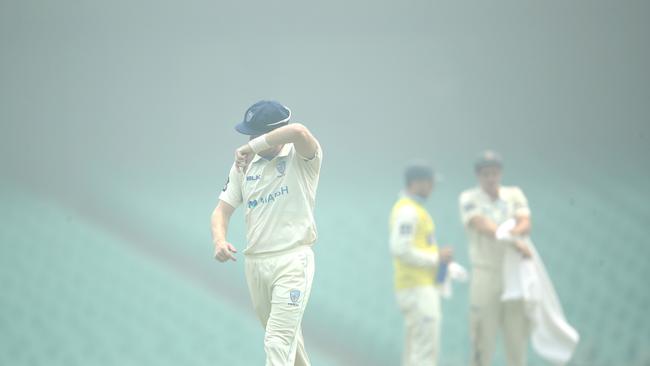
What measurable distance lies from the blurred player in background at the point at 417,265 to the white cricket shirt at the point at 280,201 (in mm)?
2001

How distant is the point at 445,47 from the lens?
35.8 feet

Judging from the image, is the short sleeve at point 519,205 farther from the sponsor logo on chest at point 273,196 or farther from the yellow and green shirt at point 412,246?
the sponsor logo on chest at point 273,196

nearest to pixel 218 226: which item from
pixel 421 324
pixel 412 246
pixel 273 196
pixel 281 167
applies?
pixel 273 196

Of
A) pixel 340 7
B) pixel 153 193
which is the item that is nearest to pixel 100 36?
pixel 153 193

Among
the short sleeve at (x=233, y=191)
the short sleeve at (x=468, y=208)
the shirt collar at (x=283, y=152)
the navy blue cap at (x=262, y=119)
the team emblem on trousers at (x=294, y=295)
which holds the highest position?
the short sleeve at (x=468, y=208)

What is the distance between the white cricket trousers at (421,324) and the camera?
241 inches

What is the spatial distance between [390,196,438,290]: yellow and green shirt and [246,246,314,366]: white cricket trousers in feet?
6.53

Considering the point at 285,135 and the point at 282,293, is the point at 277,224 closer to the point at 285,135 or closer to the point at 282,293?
the point at 282,293

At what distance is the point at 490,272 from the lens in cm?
638

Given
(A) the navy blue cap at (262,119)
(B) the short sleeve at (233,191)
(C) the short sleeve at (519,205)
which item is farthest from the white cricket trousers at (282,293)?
(C) the short sleeve at (519,205)

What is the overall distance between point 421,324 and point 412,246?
59cm

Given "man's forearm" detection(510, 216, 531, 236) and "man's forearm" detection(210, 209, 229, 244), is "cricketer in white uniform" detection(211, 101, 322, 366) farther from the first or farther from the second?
"man's forearm" detection(510, 216, 531, 236)

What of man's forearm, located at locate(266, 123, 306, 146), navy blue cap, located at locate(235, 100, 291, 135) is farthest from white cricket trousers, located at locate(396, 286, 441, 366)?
man's forearm, located at locate(266, 123, 306, 146)

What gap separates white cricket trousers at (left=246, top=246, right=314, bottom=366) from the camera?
13.2ft
